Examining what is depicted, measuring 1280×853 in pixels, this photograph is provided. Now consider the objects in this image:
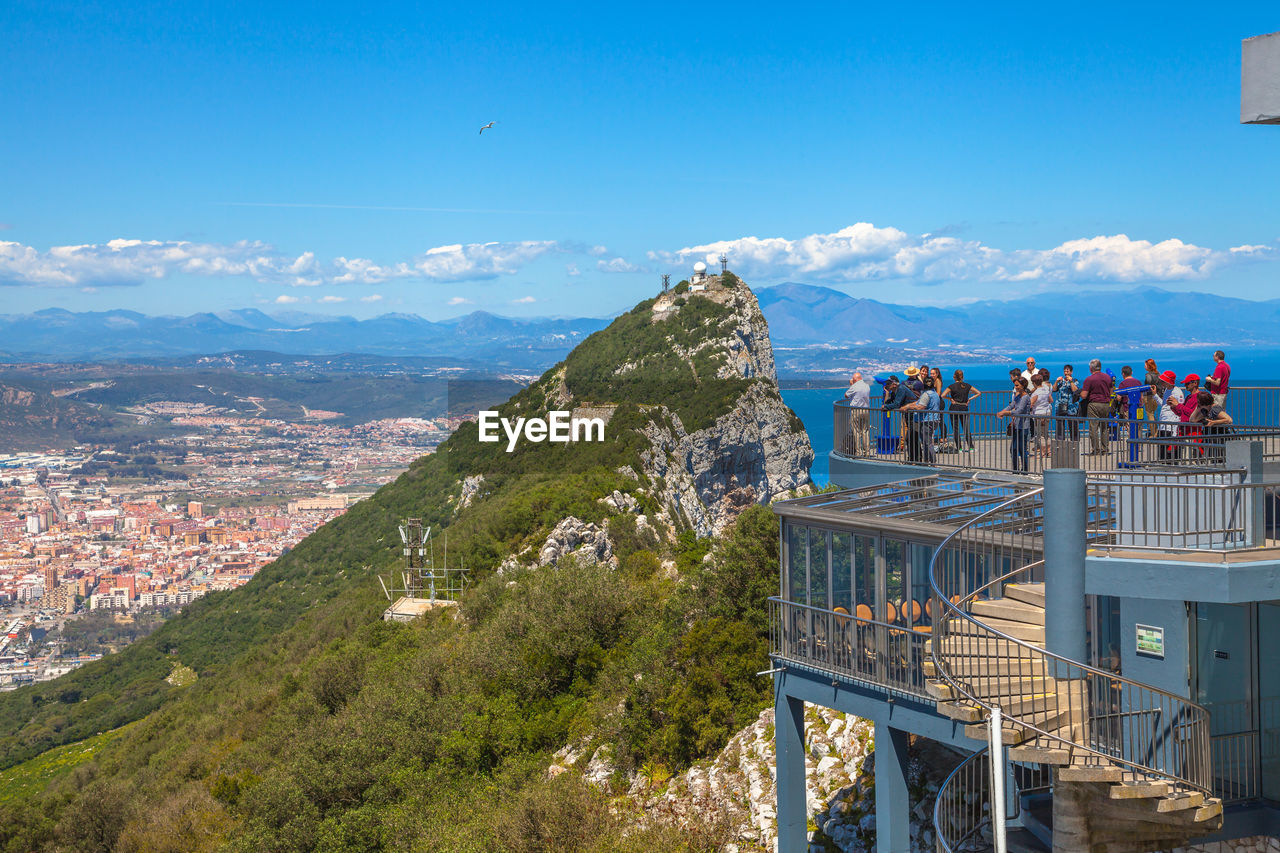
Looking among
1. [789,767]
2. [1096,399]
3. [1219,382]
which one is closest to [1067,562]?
[789,767]

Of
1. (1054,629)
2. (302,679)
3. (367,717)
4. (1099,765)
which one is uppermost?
(1054,629)

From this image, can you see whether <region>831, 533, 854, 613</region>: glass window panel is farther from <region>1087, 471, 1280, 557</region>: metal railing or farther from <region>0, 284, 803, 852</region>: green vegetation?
<region>0, 284, 803, 852</region>: green vegetation

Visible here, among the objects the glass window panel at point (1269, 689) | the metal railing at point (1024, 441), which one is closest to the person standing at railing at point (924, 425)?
the metal railing at point (1024, 441)

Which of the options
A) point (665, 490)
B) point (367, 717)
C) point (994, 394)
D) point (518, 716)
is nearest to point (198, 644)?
point (665, 490)

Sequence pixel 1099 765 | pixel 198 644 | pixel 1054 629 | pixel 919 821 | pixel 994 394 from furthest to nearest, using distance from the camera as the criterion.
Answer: pixel 198 644, pixel 994 394, pixel 919 821, pixel 1054 629, pixel 1099 765

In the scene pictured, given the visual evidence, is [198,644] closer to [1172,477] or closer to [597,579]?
[597,579]

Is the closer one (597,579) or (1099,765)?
(1099,765)

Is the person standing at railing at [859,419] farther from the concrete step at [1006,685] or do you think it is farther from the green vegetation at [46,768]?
the green vegetation at [46,768]

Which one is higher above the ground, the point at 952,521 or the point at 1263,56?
the point at 1263,56
